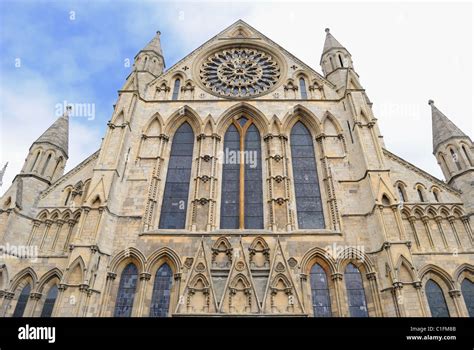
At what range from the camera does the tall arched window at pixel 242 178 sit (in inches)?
586

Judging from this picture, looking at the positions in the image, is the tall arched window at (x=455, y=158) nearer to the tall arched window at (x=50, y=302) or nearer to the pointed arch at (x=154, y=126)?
the pointed arch at (x=154, y=126)

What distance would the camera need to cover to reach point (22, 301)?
12859mm

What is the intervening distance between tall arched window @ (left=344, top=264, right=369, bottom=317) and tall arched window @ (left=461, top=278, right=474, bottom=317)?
138 inches

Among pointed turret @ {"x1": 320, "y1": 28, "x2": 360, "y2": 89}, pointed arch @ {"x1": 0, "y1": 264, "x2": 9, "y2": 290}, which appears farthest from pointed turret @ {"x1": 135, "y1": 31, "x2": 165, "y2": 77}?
pointed arch @ {"x1": 0, "y1": 264, "x2": 9, "y2": 290}

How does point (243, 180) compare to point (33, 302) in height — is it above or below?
above

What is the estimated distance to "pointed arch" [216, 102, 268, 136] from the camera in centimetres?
1767

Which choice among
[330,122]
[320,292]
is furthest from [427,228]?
[330,122]

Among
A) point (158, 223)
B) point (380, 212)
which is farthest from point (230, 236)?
point (380, 212)

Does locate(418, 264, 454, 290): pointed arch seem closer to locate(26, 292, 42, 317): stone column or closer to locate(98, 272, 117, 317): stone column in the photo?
locate(98, 272, 117, 317): stone column

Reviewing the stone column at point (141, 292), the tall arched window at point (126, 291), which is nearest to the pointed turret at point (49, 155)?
the tall arched window at point (126, 291)

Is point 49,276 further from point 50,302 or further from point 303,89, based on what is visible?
point 303,89

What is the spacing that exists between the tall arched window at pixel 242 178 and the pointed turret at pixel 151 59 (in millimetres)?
6709

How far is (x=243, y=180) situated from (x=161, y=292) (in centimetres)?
591
